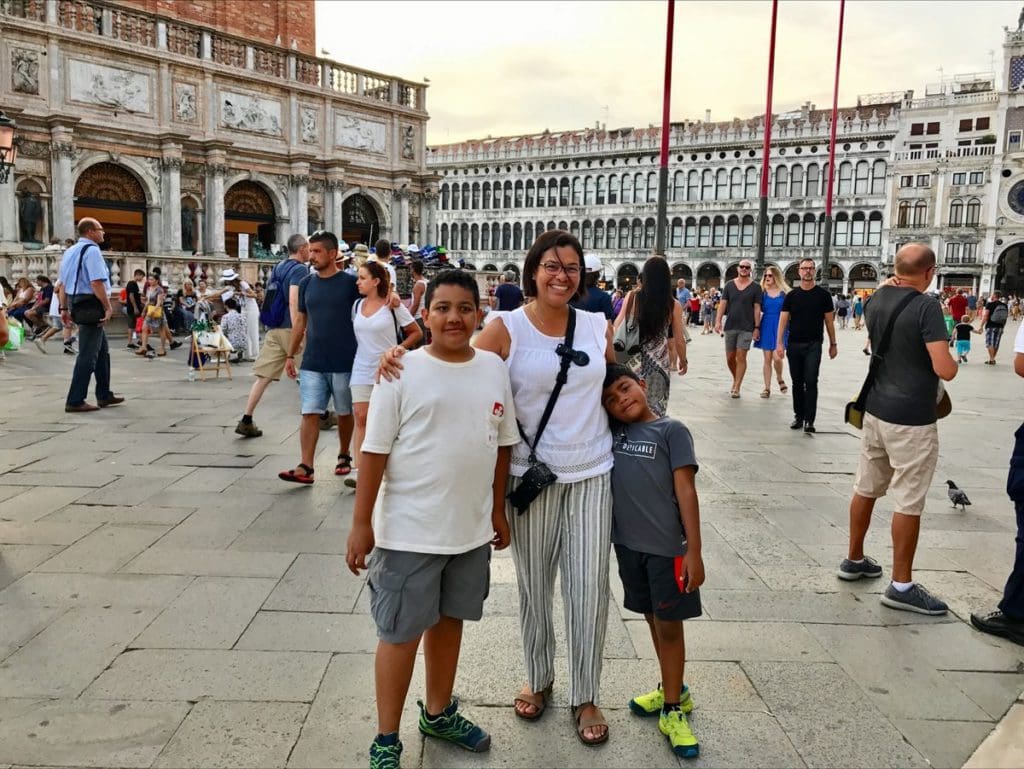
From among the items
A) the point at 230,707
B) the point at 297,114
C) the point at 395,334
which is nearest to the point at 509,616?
the point at 230,707

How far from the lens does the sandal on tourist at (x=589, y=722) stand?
103 inches

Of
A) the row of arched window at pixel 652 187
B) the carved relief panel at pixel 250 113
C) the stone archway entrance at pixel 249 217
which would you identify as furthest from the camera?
the row of arched window at pixel 652 187

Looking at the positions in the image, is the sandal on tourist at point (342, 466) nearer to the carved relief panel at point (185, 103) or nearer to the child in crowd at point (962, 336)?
the child in crowd at point (962, 336)

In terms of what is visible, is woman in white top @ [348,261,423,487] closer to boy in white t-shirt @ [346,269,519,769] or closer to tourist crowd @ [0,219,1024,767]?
tourist crowd @ [0,219,1024,767]

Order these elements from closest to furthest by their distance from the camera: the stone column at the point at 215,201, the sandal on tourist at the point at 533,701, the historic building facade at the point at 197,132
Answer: the sandal on tourist at the point at 533,701 < the historic building facade at the point at 197,132 < the stone column at the point at 215,201

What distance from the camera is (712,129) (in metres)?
70.6

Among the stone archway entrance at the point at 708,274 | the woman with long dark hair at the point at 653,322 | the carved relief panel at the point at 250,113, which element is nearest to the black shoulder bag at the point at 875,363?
the woman with long dark hair at the point at 653,322

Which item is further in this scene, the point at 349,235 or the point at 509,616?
the point at 349,235

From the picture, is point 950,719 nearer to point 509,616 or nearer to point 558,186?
point 509,616

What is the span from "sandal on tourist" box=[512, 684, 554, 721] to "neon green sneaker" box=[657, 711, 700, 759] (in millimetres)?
414

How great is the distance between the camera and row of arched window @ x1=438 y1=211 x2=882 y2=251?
66438 mm

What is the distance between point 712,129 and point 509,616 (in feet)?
241

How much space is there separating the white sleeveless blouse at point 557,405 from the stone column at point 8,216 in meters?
24.8

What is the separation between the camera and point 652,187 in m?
73.1
